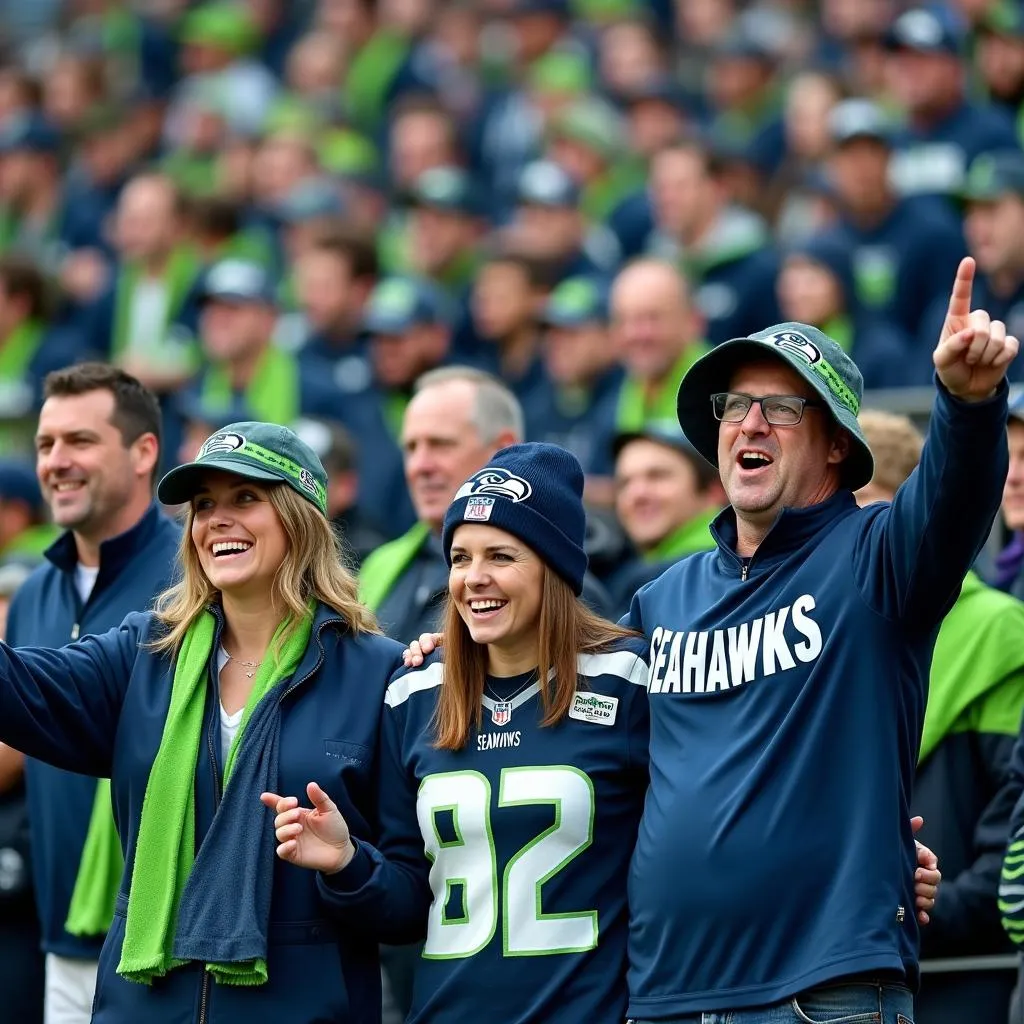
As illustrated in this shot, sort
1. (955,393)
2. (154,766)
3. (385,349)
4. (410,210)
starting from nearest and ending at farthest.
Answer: (955,393)
(154,766)
(385,349)
(410,210)

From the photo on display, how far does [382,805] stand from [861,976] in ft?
4.17

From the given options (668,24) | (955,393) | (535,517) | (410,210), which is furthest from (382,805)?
(668,24)

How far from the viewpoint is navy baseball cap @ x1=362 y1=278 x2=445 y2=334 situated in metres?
8.83

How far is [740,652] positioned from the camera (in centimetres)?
420

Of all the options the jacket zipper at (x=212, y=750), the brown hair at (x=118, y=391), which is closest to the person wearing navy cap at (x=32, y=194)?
the brown hair at (x=118, y=391)

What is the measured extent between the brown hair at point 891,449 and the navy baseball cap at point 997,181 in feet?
8.42

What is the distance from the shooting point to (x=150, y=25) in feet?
53.2

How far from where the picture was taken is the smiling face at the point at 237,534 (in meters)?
4.76

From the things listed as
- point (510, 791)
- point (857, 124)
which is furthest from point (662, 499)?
point (857, 124)

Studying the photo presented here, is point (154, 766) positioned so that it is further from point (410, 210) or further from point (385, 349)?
point (410, 210)

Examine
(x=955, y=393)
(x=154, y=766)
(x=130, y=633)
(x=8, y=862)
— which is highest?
(x=955, y=393)

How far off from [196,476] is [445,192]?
6.45 metres

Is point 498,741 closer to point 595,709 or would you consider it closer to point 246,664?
point 595,709

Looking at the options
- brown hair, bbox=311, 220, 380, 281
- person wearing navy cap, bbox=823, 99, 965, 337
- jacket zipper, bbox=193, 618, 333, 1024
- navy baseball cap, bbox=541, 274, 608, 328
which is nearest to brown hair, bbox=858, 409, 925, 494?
jacket zipper, bbox=193, 618, 333, 1024
